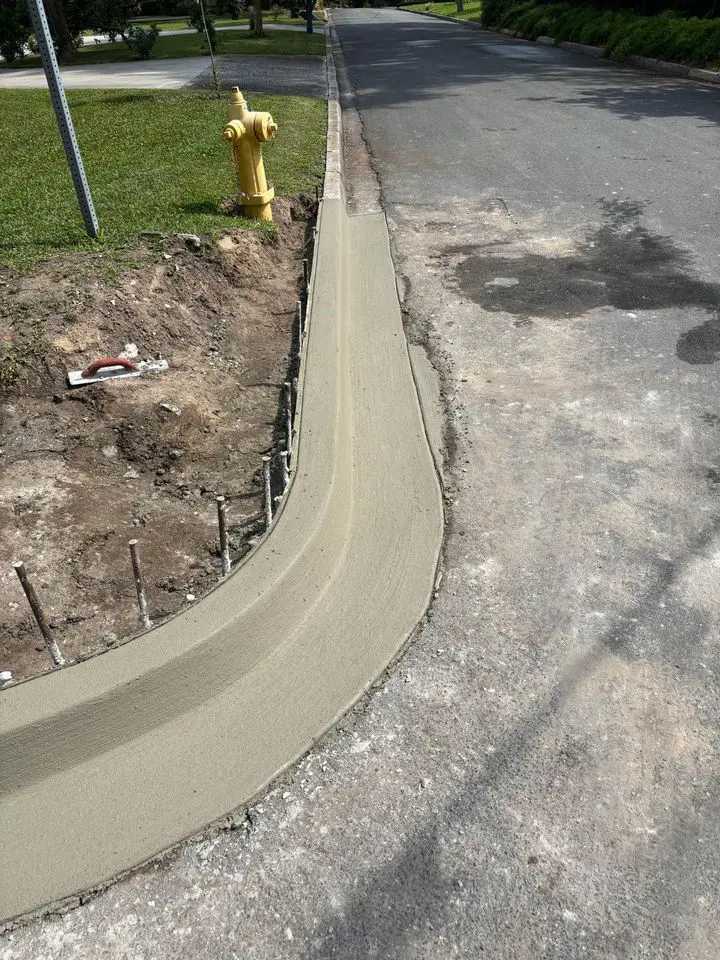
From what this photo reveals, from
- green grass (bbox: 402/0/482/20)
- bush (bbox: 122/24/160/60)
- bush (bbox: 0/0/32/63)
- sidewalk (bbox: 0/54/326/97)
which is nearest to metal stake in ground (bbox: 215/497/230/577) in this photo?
sidewalk (bbox: 0/54/326/97)

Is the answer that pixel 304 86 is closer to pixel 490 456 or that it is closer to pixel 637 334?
pixel 637 334

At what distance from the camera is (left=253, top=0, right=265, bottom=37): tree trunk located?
24719 millimetres

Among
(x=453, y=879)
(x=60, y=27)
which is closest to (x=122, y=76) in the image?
(x=60, y=27)

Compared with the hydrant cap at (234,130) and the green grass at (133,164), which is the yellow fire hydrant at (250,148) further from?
the green grass at (133,164)

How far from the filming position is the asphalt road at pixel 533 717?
2070 mm

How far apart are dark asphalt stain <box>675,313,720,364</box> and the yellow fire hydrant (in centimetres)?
392

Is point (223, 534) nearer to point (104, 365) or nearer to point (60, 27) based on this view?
point (104, 365)

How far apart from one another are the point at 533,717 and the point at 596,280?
15.9 ft

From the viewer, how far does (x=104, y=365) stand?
14.3 feet

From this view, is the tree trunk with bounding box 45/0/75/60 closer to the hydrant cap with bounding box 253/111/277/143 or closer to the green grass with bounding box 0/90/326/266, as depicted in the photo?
the green grass with bounding box 0/90/326/266

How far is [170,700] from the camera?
266 centimetres

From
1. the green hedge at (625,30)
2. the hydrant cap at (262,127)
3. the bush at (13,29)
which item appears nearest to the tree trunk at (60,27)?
the bush at (13,29)

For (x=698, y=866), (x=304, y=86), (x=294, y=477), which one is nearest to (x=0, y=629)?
(x=294, y=477)

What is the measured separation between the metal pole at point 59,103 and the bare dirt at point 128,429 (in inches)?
20.3
